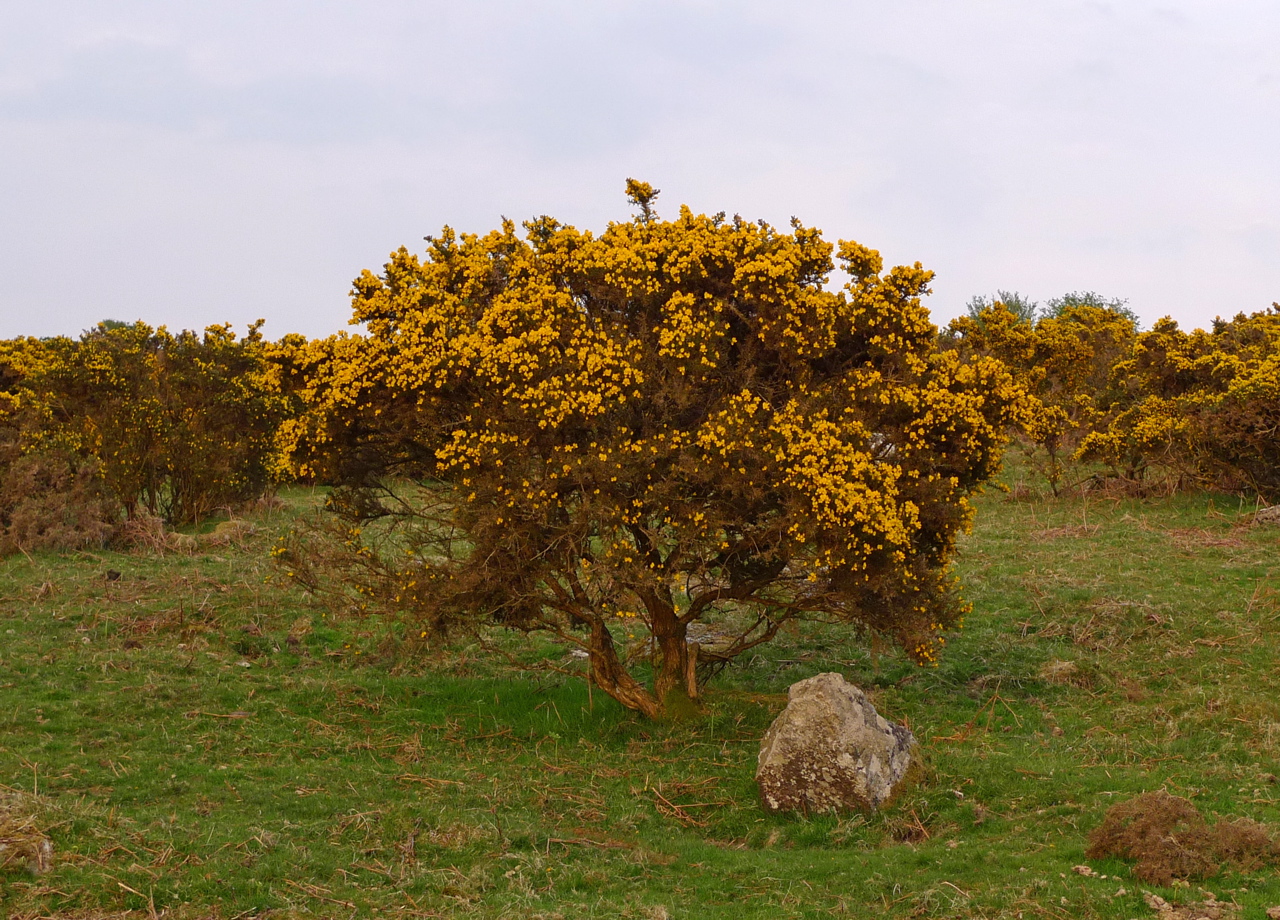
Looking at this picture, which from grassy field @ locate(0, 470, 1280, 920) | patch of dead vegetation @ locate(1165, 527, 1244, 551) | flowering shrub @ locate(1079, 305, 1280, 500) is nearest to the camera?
grassy field @ locate(0, 470, 1280, 920)

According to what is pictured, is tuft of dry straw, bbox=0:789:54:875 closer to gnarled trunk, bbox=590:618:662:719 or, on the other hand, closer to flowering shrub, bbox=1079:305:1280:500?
gnarled trunk, bbox=590:618:662:719

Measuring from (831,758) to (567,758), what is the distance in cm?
390

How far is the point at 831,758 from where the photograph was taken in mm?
12844

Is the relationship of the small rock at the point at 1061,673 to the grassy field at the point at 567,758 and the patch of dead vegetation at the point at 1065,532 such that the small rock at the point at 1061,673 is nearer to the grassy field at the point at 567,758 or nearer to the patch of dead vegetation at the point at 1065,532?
the grassy field at the point at 567,758

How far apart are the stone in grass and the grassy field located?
10.4 inches

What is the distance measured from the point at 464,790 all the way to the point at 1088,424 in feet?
93.7

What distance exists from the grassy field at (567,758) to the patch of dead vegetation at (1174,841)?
0.22m

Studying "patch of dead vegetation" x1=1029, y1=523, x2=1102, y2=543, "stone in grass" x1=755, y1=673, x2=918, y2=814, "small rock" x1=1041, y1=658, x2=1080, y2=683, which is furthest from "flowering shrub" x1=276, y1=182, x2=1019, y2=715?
"patch of dead vegetation" x1=1029, y1=523, x2=1102, y2=543

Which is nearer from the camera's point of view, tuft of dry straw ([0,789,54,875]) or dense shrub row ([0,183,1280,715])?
tuft of dry straw ([0,789,54,875])

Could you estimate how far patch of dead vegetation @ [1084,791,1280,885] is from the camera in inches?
386

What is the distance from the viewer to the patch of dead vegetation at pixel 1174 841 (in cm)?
980

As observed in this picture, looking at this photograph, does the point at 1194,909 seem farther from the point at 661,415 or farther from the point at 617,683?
the point at 617,683

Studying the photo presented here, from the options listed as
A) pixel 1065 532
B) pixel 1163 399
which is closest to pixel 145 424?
pixel 1065 532

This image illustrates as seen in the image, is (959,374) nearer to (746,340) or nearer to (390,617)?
(746,340)
